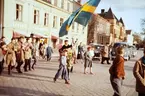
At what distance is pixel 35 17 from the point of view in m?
39.0

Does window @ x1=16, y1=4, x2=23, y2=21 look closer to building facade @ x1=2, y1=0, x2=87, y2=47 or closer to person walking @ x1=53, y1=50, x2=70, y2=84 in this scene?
building facade @ x1=2, y1=0, x2=87, y2=47

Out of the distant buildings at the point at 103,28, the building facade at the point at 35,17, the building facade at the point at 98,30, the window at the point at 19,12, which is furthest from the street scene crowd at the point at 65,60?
the distant buildings at the point at 103,28

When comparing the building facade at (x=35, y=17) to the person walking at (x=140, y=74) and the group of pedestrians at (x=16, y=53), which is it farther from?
the person walking at (x=140, y=74)

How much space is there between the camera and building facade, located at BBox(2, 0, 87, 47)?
32531mm

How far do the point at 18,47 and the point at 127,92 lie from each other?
20.4 feet

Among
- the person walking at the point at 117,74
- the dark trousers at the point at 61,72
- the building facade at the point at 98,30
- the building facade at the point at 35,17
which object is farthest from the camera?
the building facade at the point at 98,30

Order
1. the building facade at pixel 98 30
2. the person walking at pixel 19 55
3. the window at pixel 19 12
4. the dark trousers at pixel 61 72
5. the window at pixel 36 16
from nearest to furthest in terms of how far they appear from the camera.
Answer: the dark trousers at pixel 61 72 < the person walking at pixel 19 55 < the window at pixel 19 12 < the window at pixel 36 16 < the building facade at pixel 98 30

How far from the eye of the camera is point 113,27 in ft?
364

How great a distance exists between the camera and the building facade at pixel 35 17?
107ft

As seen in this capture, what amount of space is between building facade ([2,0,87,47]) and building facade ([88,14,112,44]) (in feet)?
59.8

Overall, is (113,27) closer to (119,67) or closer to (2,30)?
(2,30)

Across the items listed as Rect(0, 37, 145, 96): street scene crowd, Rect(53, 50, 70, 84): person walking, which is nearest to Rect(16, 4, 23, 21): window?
Rect(0, 37, 145, 96): street scene crowd

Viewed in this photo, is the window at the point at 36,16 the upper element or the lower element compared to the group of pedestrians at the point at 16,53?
upper

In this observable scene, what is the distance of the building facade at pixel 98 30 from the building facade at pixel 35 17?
1823 cm
